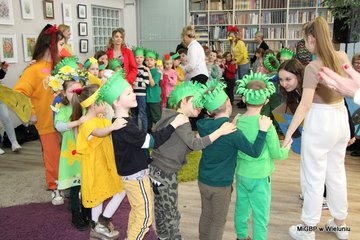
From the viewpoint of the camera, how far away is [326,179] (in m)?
2.59

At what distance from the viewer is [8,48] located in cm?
543

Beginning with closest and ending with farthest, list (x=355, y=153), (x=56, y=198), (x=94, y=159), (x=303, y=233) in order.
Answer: (x=94, y=159) → (x=303, y=233) → (x=56, y=198) → (x=355, y=153)

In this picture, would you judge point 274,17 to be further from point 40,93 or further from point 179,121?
point 179,121

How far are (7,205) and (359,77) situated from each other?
315 centimetres

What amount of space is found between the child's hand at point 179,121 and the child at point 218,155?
11 cm

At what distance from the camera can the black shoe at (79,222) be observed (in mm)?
2828

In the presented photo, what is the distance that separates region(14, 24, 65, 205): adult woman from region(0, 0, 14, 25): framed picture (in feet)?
8.38

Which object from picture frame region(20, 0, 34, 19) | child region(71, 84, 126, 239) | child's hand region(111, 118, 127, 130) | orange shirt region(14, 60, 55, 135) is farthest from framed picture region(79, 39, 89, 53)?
child's hand region(111, 118, 127, 130)

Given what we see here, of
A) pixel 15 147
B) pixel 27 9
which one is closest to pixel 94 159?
pixel 15 147

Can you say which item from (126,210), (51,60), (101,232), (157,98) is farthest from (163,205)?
(157,98)

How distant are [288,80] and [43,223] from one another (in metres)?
2.22

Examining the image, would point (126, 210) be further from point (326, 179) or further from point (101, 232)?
point (326, 179)

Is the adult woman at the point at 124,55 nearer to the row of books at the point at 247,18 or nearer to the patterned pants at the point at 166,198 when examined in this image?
the patterned pants at the point at 166,198

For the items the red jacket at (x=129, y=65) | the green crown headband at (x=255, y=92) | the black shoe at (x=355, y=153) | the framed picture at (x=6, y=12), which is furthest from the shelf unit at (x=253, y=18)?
the green crown headband at (x=255, y=92)
